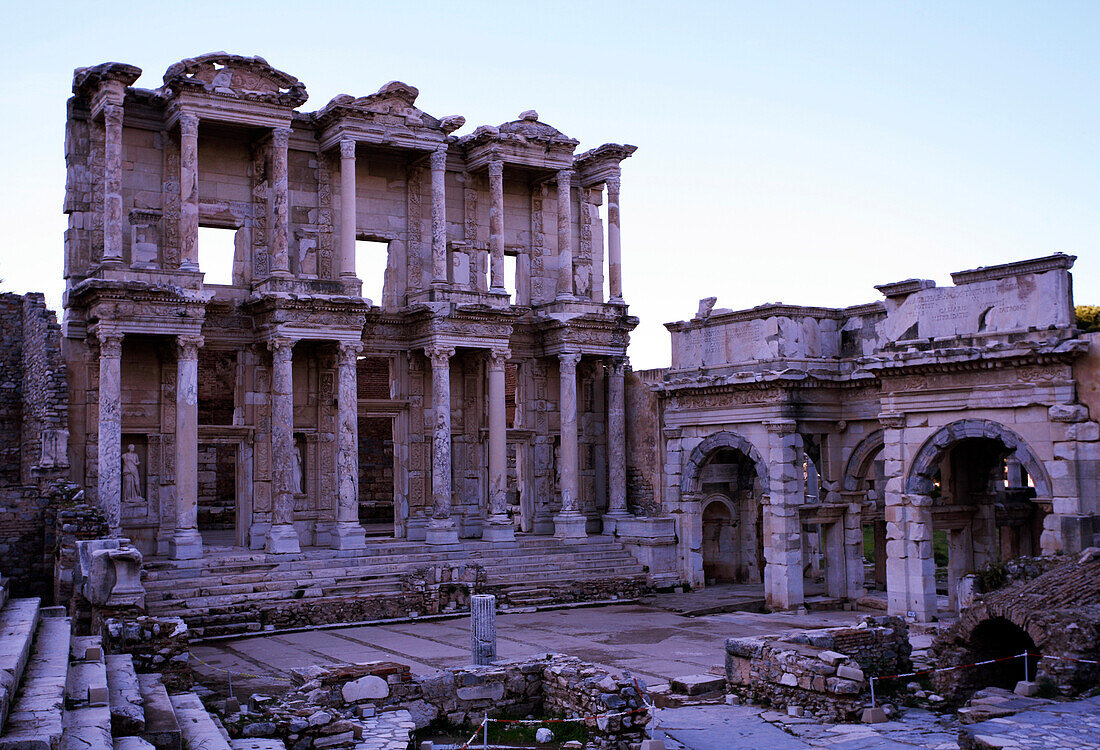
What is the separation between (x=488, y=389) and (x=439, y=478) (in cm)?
298

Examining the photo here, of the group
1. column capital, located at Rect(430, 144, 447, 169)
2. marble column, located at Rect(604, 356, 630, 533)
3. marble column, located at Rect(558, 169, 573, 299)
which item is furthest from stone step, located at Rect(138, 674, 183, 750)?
marble column, located at Rect(558, 169, 573, 299)

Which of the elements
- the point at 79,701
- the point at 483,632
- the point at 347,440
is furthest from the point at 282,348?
the point at 79,701

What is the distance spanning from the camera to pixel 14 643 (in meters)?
11.2

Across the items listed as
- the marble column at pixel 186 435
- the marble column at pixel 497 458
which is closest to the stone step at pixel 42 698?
the marble column at pixel 186 435

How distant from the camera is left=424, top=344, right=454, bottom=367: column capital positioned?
81.9ft

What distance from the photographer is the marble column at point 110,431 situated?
21.0 m

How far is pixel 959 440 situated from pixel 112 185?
55.7 feet

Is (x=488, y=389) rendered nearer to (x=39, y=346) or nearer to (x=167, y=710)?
(x=39, y=346)

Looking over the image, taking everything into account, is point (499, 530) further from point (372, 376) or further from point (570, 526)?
point (372, 376)

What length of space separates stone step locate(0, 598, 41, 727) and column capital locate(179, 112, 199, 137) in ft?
35.7

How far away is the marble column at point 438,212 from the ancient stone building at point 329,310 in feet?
0.25

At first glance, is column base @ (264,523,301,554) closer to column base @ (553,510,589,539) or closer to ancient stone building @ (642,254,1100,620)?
column base @ (553,510,589,539)

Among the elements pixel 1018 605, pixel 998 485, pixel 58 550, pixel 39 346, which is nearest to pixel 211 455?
pixel 39 346

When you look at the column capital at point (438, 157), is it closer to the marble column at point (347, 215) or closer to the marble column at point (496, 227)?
the marble column at point (496, 227)
